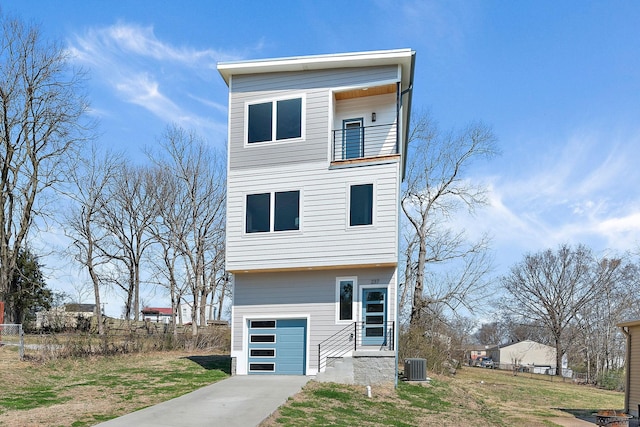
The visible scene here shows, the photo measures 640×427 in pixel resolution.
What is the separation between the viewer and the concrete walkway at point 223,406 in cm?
1055

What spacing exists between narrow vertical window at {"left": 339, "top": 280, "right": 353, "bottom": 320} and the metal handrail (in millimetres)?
315

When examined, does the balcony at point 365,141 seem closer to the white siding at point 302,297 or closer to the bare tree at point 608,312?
the white siding at point 302,297

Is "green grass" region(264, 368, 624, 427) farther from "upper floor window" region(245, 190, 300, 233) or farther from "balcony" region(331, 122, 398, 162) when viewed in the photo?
"balcony" region(331, 122, 398, 162)

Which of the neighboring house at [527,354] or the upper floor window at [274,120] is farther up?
the upper floor window at [274,120]

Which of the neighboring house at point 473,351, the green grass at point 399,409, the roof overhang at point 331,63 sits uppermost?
the roof overhang at point 331,63

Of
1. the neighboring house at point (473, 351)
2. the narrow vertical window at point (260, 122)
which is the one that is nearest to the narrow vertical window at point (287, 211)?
the narrow vertical window at point (260, 122)

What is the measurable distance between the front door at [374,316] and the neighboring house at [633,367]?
970 centimetres

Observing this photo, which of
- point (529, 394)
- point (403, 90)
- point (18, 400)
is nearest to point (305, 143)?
point (403, 90)

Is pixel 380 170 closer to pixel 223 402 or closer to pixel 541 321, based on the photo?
pixel 223 402

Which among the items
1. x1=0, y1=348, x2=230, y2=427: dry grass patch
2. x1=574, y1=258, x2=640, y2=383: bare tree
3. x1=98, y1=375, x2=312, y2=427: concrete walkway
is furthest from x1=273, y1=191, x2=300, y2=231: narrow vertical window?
x1=574, y1=258, x2=640, y2=383: bare tree

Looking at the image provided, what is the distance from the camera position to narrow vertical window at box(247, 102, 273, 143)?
18078mm

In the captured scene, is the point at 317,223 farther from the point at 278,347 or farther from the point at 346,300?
the point at 278,347

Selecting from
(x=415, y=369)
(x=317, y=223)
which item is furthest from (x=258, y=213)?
(x=415, y=369)

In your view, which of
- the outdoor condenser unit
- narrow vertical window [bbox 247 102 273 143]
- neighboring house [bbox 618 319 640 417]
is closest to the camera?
the outdoor condenser unit
